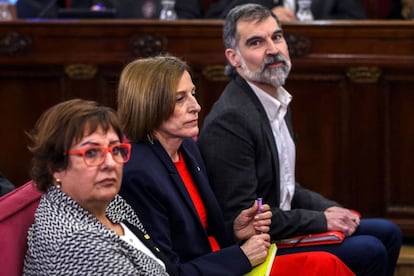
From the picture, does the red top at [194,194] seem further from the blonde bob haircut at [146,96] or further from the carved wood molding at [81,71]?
the carved wood molding at [81,71]

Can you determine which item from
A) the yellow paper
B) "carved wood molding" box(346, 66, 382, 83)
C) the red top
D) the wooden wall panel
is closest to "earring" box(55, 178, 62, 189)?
the red top

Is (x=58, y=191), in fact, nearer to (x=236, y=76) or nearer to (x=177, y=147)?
(x=177, y=147)

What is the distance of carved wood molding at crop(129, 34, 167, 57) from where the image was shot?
5055mm

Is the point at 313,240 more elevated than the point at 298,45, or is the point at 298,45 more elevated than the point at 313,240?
the point at 298,45

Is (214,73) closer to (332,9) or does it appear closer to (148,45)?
(148,45)

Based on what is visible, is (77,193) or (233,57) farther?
(233,57)

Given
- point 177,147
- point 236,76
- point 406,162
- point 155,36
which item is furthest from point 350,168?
point 177,147

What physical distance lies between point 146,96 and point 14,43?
2245mm

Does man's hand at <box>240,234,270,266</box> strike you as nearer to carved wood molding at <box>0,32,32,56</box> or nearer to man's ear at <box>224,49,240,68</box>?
man's ear at <box>224,49,240,68</box>

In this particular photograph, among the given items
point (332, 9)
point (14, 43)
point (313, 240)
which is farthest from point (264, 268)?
point (332, 9)

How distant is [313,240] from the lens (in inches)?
138

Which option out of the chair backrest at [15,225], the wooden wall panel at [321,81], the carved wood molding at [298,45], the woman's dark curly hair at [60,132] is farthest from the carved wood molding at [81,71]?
the woman's dark curly hair at [60,132]

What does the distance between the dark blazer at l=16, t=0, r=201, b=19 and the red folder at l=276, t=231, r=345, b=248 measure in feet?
8.68

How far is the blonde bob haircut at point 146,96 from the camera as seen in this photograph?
3023 millimetres
